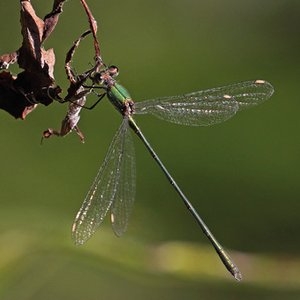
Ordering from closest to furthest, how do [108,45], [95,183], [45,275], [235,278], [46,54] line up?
1. [46,54]
2. [95,183]
3. [235,278]
4. [45,275]
5. [108,45]

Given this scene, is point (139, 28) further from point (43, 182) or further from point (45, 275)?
point (45, 275)

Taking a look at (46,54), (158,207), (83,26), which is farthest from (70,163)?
(46,54)

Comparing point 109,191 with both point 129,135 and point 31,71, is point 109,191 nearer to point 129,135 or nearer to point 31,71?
point 129,135

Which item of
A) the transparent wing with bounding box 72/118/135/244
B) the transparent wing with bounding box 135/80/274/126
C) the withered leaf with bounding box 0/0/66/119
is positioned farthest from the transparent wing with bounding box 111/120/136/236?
the withered leaf with bounding box 0/0/66/119

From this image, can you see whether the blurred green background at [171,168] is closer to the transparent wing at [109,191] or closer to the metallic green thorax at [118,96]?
the transparent wing at [109,191]

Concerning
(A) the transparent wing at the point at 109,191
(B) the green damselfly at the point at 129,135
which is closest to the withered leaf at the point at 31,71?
(B) the green damselfly at the point at 129,135

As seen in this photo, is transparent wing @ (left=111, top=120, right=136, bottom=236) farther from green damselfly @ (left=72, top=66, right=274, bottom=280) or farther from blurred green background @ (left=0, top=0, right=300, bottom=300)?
blurred green background @ (left=0, top=0, right=300, bottom=300)
